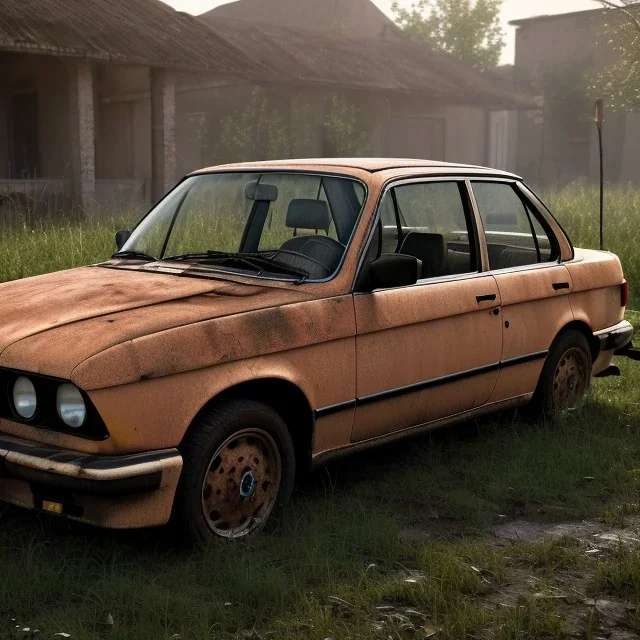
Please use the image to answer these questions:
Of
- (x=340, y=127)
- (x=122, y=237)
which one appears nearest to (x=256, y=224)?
(x=122, y=237)

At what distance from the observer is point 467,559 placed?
13.4 ft

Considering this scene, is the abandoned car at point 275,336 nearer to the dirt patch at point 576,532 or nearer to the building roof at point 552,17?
the dirt patch at point 576,532

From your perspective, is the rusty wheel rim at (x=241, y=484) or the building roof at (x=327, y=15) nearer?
the rusty wheel rim at (x=241, y=484)

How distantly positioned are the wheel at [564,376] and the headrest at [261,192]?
1.99 m

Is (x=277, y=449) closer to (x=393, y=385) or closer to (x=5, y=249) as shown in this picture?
(x=393, y=385)

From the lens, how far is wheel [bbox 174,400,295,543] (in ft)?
12.8

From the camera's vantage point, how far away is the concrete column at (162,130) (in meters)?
18.7

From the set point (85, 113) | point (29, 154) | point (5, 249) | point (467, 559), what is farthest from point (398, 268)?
point (29, 154)

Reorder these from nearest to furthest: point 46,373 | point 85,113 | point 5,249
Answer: point 46,373 → point 5,249 → point 85,113

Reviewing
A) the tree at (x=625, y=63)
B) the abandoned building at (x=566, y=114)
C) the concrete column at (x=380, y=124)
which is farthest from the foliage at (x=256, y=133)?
the abandoned building at (x=566, y=114)

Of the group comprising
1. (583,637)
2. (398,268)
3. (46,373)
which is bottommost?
(583,637)

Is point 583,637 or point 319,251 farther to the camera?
point 319,251

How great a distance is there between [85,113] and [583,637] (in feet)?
52.6

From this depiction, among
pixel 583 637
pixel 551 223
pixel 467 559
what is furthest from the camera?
pixel 551 223
